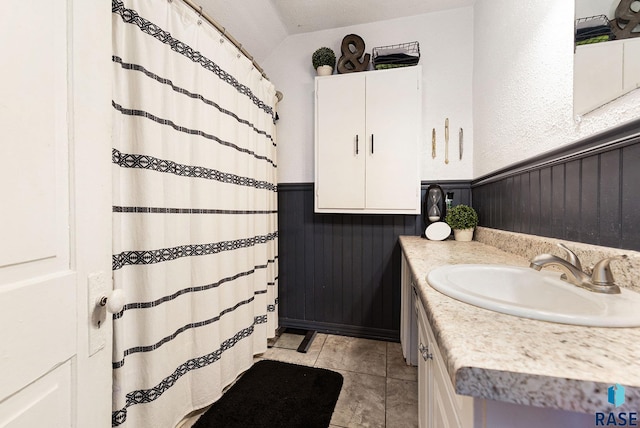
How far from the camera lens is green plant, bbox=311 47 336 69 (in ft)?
6.49

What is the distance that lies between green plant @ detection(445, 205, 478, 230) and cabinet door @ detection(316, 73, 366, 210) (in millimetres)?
619

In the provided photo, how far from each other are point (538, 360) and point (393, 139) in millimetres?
1685

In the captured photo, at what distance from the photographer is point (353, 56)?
6.42 ft

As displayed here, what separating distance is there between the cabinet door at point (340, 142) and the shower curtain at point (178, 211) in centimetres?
53

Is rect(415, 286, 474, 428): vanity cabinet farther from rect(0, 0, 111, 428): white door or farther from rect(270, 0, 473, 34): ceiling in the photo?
rect(270, 0, 473, 34): ceiling

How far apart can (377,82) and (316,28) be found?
0.81 m

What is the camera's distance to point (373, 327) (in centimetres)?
209

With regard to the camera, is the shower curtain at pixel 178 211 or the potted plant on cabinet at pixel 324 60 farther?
the potted plant on cabinet at pixel 324 60

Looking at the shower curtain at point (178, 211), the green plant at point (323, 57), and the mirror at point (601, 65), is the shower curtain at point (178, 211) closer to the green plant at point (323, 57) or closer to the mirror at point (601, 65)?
the green plant at point (323, 57)

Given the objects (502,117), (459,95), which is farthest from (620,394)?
(459,95)

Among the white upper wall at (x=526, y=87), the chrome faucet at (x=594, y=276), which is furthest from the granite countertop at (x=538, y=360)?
the white upper wall at (x=526, y=87)

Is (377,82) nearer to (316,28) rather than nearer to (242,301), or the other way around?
(316,28)

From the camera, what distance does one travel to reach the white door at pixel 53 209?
419 mm

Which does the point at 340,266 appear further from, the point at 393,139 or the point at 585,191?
the point at 585,191
